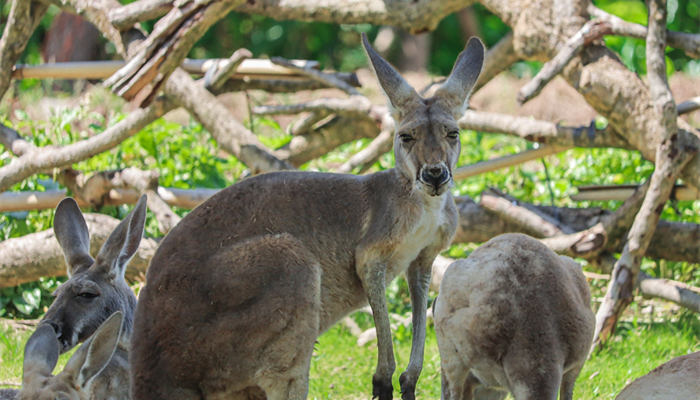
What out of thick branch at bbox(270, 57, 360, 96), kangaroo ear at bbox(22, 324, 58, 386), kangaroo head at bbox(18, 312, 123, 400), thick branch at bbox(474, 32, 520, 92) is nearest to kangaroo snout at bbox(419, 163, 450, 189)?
kangaroo head at bbox(18, 312, 123, 400)

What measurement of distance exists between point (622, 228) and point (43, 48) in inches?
464

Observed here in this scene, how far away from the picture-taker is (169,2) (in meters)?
6.94

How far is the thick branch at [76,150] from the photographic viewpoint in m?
7.17

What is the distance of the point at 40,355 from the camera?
11.4 ft

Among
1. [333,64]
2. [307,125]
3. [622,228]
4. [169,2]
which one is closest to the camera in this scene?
[622,228]

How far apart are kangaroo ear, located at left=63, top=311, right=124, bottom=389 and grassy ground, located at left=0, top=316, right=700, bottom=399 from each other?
198cm

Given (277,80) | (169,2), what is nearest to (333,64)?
(277,80)

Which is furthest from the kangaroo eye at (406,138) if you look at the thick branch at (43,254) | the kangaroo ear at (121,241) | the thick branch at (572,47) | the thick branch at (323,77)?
the thick branch at (323,77)

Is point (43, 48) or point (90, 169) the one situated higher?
point (90, 169)

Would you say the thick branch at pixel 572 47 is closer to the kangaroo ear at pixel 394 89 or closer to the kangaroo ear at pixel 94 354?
the kangaroo ear at pixel 394 89

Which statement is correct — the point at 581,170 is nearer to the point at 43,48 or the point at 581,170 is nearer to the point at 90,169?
the point at 90,169

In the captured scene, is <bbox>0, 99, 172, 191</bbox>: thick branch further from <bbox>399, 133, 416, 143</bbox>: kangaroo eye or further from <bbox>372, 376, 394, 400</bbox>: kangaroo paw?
<bbox>372, 376, 394, 400</bbox>: kangaroo paw

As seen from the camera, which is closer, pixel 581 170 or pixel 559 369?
pixel 559 369

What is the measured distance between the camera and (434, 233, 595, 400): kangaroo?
3.63 metres
